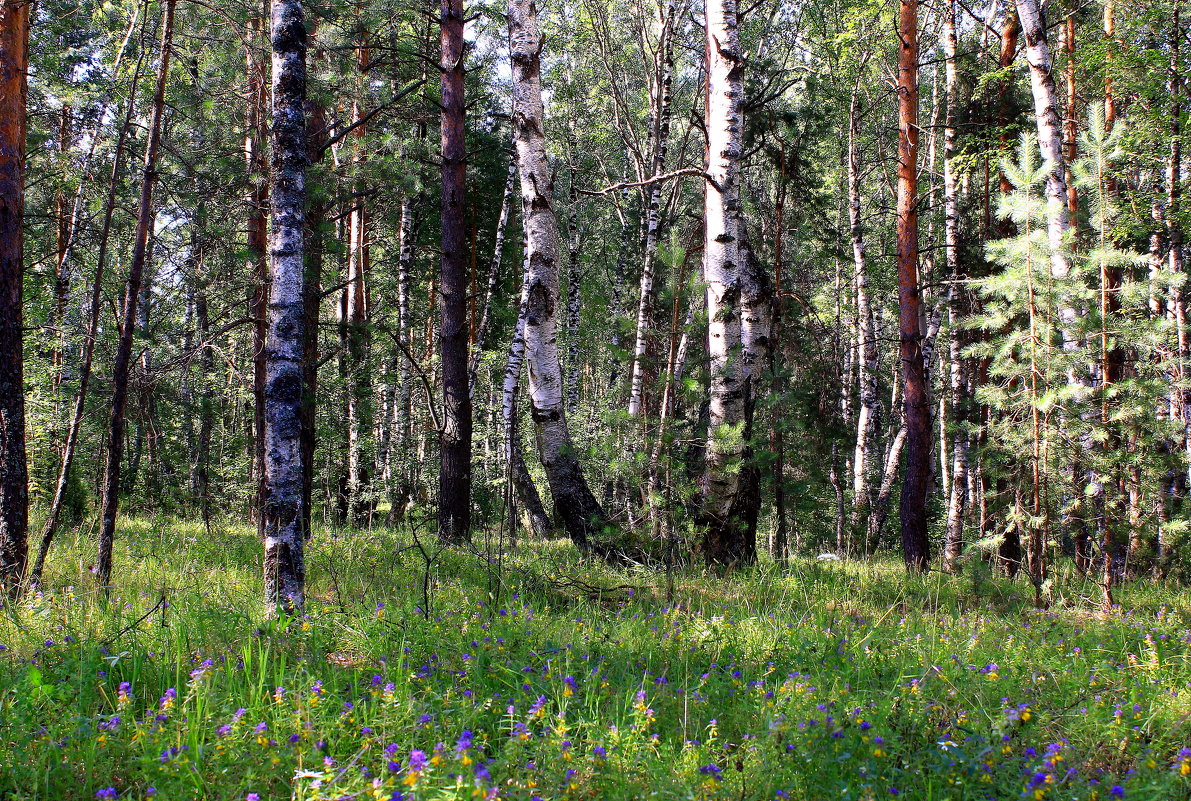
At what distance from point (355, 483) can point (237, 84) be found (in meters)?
7.95

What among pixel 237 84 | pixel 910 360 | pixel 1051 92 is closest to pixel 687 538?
pixel 910 360

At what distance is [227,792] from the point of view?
2340 mm

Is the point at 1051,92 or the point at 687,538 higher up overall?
the point at 1051,92

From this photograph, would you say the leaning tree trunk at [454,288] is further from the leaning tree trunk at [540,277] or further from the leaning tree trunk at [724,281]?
the leaning tree trunk at [724,281]

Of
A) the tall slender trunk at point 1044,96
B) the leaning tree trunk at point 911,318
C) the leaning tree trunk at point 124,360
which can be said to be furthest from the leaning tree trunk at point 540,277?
the tall slender trunk at point 1044,96

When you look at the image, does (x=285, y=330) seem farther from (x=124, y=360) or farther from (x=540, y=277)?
(x=540, y=277)

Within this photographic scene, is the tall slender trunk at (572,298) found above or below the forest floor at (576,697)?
above

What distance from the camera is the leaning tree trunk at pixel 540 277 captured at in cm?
725

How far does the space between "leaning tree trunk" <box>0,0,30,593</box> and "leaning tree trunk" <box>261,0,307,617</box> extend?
236 centimetres

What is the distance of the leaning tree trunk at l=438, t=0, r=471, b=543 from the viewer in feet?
31.6

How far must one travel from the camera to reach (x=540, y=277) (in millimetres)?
7305

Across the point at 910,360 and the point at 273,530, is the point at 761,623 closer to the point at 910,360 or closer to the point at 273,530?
the point at 273,530

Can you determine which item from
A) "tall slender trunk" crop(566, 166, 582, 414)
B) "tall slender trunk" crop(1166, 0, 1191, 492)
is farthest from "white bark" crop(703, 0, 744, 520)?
"tall slender trunk" crop(1166, 0, 1191, 492)

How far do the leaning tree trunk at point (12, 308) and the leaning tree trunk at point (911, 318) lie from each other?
978cm
